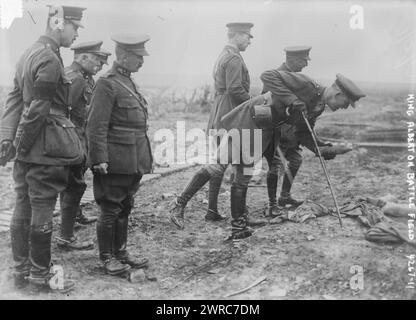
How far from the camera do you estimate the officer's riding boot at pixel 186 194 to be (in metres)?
→ 5.12

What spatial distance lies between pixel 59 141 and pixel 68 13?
37.8 inches

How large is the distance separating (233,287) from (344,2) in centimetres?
292

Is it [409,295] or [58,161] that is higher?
[58,161]

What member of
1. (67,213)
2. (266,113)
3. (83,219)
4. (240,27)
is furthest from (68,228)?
(240,27)

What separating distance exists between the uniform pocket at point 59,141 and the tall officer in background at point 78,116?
0.78 m

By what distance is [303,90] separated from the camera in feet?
14.8

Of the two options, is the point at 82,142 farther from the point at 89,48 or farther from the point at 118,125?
the point at 89,48

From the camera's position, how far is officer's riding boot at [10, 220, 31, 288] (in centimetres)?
372

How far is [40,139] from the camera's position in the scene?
3520 millimetres

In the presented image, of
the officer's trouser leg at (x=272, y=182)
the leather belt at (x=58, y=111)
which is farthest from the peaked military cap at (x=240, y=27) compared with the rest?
the leather belt at (x=58, y=111)

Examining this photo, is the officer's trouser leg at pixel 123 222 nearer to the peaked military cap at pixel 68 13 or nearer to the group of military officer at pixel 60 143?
the group of military officer at pixel 60 143

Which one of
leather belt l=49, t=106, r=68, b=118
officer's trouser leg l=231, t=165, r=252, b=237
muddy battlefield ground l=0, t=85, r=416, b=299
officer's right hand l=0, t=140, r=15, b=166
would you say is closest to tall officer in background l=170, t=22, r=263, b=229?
muddy battlefield ground l=0, t=85, r=416, b=299

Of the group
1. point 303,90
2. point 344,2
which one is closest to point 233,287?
point 303,90
